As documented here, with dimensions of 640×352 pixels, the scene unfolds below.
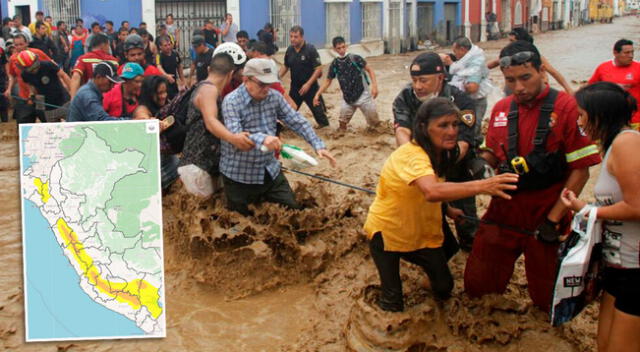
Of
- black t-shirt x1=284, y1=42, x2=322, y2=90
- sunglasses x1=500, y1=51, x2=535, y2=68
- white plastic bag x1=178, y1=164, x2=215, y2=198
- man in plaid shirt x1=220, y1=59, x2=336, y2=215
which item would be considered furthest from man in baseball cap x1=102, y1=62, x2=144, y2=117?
black t-shirt x1=284, y1=42, x2=322, y2=90

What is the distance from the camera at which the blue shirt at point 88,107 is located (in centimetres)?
607

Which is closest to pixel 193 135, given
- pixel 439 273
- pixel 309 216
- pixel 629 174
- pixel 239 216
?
pixel 239 216

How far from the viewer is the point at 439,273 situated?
164 inches

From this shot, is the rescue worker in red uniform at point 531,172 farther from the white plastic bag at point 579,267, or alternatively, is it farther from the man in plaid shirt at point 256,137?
the man in plaid shirt at point 256,137

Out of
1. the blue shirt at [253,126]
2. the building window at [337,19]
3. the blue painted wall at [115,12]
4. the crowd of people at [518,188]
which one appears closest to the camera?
the crowd of people at [518,188]

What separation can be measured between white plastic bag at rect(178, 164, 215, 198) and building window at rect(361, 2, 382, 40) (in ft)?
71.5

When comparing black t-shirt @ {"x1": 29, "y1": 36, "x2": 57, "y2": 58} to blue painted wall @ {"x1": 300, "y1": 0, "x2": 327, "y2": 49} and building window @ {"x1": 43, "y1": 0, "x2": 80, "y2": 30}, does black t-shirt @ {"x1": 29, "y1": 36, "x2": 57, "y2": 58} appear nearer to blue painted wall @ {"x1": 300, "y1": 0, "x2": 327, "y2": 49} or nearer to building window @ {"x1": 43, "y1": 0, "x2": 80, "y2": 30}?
building window @ {"x1": 43, "y1": 0, "x2": 80, "y2": 30}

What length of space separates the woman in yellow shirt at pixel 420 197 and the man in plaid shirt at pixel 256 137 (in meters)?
1.10

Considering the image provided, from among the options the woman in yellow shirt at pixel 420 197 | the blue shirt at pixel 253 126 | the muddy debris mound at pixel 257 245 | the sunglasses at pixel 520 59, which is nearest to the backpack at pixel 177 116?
the muddy debris mound at pixel 257 245

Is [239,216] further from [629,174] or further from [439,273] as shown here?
[629,174]

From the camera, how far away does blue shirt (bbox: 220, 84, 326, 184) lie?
5203 mm

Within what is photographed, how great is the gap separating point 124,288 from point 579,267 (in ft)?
7.22

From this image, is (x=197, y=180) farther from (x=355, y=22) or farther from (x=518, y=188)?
(x=355, y=22)

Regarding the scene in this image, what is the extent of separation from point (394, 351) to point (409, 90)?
1.83 metres
